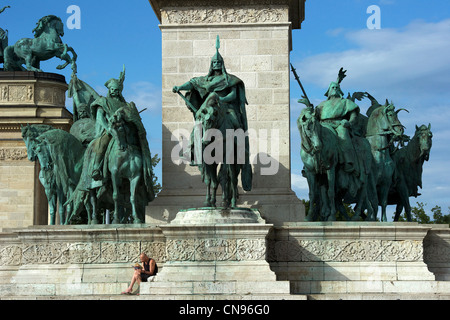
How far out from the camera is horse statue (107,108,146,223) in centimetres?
2262

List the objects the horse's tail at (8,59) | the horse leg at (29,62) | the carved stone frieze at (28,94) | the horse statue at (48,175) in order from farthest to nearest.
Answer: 1. the horse's tail at (8,59)
2. the horse leg at (29,62)
3. the carved stone frieze at (28,94)
4. the horse statue at (48,175)

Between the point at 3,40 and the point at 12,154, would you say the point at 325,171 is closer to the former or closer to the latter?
the point at 12,154

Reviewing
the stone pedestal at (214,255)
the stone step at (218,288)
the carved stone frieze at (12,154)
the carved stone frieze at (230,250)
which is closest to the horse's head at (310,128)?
the stone pedestal at (214,255)

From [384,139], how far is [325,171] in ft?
11.5

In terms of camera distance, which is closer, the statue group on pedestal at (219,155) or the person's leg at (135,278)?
the person's leg at (135,278)

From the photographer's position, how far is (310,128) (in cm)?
2248


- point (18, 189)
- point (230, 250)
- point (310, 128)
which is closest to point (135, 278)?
point (230, 250)

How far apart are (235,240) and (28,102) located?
30.5 metres

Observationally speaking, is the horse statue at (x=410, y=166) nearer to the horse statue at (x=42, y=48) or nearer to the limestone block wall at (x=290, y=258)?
the limestone block wall at (x=290, y=258)

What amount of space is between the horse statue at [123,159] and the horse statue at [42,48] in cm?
2612

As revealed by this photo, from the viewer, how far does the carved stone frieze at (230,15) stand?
24.9m
